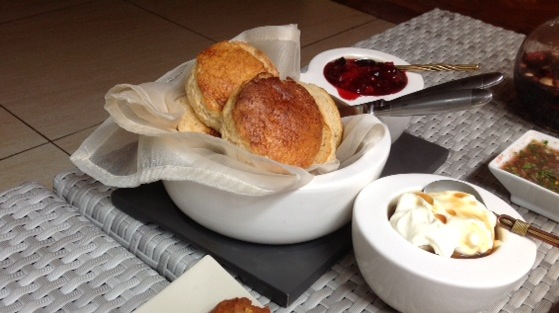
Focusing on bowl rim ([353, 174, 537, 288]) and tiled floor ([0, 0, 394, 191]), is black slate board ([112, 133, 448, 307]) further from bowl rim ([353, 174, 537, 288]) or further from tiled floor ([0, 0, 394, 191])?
tiled floor ([0, 0, 394, 191])

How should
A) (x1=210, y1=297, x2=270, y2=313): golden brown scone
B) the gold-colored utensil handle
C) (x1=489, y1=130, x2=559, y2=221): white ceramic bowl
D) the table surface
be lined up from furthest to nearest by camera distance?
the gold-colored utensil handle → (x1=489, y1=130, x2=559, y2=221): white ceramic bowl → the table surface → (x1=210, y1=297, x2=270, y2=313): golden brown scone

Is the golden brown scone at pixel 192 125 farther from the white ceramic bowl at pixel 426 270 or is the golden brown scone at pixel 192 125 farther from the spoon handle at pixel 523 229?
the spoon handle at pixel 523 229

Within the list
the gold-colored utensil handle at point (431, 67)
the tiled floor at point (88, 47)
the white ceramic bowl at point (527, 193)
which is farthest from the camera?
the tiled floor at point (88, 47)

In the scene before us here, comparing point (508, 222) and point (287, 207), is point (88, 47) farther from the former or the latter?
point (508, 222)

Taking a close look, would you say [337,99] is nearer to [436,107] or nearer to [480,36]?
[436,107]

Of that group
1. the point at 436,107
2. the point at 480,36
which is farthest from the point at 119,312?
the point at 480,36

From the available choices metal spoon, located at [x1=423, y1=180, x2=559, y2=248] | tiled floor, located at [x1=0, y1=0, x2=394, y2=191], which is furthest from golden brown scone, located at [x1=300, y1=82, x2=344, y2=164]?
tiled floor, located at [x1=0, y1=0, x2=394, y2=191]

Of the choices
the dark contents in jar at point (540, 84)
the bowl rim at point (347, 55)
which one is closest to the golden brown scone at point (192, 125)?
the bowl rim at point (347, 55)
